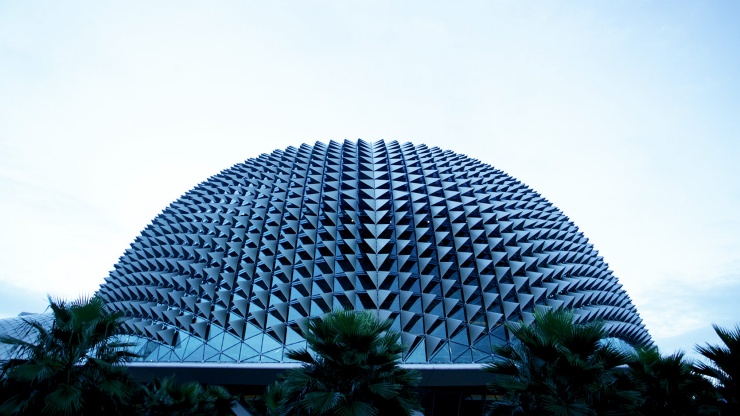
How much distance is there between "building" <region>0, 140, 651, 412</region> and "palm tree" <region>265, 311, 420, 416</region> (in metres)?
9.66

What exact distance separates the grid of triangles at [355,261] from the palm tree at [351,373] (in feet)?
29.1

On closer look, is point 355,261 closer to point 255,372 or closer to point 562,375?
point 255,372

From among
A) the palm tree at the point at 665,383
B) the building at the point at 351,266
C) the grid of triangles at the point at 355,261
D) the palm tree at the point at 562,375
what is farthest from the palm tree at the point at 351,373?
the building at the point at 351,266

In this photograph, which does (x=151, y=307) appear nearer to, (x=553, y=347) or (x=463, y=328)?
(x=463, y=328)

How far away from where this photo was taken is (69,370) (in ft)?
35.0

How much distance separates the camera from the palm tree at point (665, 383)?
1218 cm

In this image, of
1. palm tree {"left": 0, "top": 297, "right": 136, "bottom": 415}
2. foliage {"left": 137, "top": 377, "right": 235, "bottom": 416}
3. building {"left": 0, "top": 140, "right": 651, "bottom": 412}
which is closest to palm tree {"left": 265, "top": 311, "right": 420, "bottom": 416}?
palm tree {"left": 0, "top": 297, "right": 136, "bottom": 415}

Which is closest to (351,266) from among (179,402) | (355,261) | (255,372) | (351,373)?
(355,261)

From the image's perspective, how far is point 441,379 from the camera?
20484 mm

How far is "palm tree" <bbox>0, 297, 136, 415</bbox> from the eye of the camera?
33.3 ft

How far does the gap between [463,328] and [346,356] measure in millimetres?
13781

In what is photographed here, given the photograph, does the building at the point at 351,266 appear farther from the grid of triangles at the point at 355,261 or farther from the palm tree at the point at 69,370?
the palm tree at the point at 69,370

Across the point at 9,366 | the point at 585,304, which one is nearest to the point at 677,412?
the point at 9,366

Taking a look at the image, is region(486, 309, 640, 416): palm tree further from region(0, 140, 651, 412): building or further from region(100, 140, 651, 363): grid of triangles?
region(100, 140, 651, 363): grid of triangles
